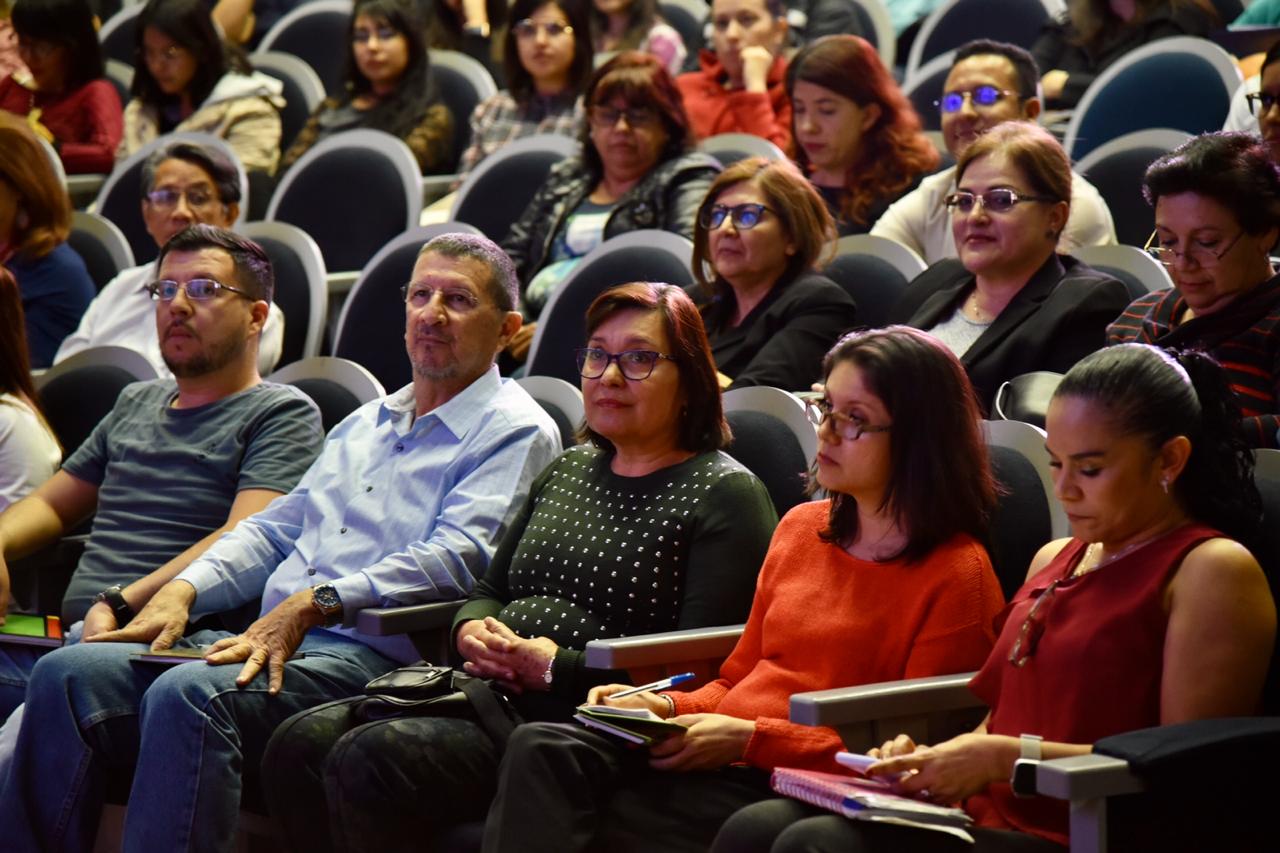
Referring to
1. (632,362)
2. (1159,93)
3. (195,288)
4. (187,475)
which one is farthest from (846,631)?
(1159,93)

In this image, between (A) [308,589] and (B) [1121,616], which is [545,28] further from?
(B) [1121,616]

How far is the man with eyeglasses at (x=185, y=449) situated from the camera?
321 centimetres

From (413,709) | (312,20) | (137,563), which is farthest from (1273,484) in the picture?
(312,20)

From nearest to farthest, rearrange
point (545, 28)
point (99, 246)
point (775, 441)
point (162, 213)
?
point (775, 441)
point (162, 213)
point (99, 246)
point (545, 28)

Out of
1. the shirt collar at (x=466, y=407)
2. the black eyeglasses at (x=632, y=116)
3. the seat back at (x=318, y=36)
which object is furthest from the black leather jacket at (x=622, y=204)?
the seat back at (x=318, y=36)

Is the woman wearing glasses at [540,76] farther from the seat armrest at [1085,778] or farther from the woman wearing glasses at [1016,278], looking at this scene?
the seat armrest at [1085,778]

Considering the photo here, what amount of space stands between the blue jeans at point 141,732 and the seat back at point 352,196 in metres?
1.79

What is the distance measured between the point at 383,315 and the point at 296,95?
207 centimetres

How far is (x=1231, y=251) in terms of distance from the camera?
244cm

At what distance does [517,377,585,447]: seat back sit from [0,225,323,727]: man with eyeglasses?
433mm

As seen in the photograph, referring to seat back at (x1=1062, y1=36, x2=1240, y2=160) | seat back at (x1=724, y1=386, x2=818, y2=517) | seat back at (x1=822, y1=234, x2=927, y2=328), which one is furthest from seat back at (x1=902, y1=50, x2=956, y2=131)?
seat back at (x1=724, y1=386, x2=818, y2=517)

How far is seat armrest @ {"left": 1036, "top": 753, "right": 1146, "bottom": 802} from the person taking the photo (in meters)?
1.72

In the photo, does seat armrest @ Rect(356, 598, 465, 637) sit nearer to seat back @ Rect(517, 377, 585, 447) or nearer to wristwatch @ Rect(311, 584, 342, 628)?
wristwatch @ Rect(311, 584, 342, 628)

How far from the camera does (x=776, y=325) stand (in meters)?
3.24
